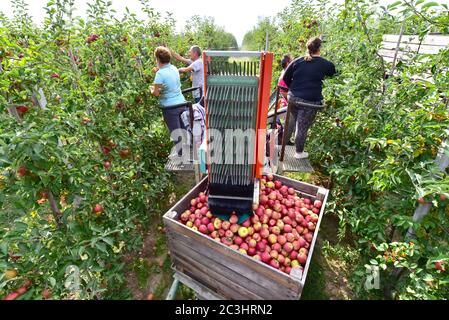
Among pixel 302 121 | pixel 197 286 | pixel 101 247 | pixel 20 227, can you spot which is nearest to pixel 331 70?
pixel 302 121

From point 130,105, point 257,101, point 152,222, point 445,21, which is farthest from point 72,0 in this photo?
point 445,21

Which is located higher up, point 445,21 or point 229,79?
point 445,21

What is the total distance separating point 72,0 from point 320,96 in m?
2.87

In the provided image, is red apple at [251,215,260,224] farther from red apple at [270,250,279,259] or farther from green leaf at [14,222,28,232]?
green leaf at [14,222,28,232]

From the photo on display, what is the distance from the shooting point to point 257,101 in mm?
1495

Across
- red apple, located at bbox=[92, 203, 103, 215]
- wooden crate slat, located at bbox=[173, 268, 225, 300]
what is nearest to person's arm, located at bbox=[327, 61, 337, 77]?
wooden crate slat, located at bbox=[173, 268, 225, 300]

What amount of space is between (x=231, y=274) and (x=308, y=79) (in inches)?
96.5

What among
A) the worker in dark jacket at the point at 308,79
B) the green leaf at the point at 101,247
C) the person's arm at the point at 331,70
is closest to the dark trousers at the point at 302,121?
the worker in dark jacket at the point at 308,79

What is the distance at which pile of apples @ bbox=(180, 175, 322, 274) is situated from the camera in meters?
1.86

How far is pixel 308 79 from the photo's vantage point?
2.96 metres

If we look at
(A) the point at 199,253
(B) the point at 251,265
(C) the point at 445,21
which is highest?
(C) the point at 445,21

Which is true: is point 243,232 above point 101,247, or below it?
below

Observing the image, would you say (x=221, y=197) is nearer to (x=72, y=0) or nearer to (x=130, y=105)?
(x=130, y=105)

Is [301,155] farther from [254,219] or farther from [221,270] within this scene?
[221,270]
